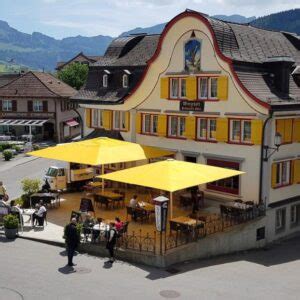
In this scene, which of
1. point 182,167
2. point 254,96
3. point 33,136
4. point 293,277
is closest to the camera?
point 293,277

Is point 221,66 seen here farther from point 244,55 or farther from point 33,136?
point 33,136

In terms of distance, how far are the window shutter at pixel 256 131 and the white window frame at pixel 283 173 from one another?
1820 mm

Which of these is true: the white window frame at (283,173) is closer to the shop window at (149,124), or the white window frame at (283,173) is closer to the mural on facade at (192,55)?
the mural on facade at (192,55)

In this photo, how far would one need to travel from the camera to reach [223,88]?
2597cm

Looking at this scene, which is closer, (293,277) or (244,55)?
(293,277)

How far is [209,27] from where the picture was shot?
26062 millimetres

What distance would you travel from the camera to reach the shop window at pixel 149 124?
3031cm

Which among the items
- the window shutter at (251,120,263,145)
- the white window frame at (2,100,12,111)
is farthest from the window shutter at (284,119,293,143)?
the white window frame at (2,100,12,111)

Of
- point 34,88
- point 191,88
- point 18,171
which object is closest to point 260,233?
point 191,88

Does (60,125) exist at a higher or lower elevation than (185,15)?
lower

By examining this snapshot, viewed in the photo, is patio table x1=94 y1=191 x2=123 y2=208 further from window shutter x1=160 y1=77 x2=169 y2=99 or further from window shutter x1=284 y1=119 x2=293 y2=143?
window shutter x1=284 y1=119 x2=293 y2=143

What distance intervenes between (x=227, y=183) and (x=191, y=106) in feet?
15.1

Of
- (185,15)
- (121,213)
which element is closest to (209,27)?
(185,15)

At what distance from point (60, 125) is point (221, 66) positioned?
120 feet
